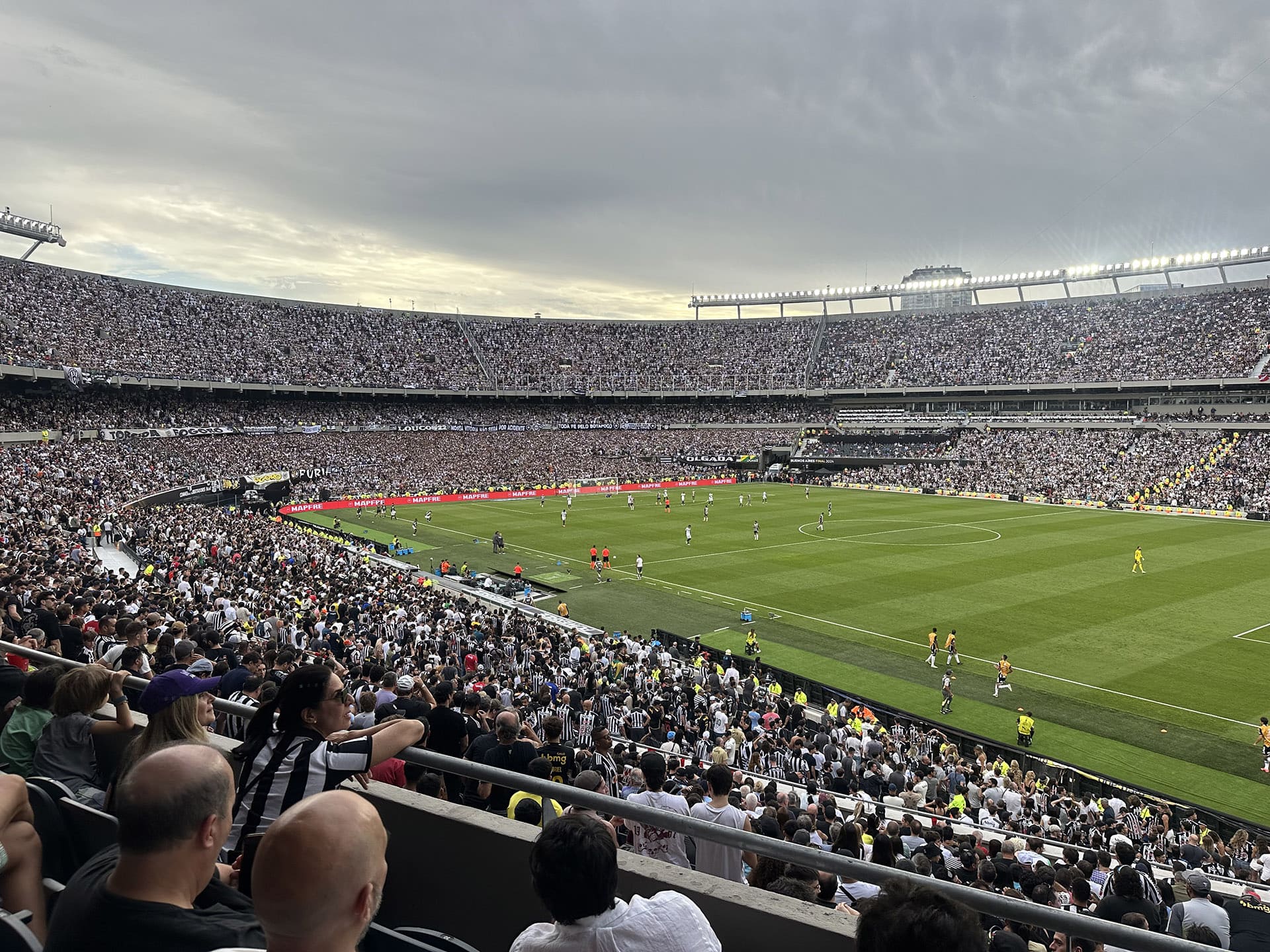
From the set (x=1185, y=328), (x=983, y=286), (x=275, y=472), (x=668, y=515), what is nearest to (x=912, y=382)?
(x=983, y=286)

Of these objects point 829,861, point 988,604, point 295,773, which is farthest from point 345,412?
point 829,861

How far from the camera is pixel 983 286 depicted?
314ft

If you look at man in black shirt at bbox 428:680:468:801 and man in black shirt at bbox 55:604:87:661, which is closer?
man in black shirt at bbox 428:680:468:801

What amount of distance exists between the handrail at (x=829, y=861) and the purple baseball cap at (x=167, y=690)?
1.25 metres

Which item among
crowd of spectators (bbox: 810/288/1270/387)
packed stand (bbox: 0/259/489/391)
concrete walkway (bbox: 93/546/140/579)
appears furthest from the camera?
crowd of spectators (bbox: 810/288/1270/387)

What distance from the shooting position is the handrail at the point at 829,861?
2625 mm

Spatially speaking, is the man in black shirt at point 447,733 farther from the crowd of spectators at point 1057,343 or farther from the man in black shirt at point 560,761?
the crowd of spectators at point 1057,343

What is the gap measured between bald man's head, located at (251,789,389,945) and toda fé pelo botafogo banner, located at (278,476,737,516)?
54.2 m

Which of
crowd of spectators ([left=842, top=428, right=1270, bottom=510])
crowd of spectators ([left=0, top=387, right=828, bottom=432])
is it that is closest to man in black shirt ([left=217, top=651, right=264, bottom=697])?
crowd of spectators ([left=0, top=387, right=828, bottom=432])

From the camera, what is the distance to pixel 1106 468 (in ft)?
218

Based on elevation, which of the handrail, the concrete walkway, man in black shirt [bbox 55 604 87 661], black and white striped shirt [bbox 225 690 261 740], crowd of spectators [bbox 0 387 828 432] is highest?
crowd of spectators [bbox 0 387 828 432]

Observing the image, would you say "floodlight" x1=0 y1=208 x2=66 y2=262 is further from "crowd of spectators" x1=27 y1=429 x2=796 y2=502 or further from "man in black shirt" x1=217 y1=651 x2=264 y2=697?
"man in black shirt" x1=217 y1=651 x2=264 y2=697

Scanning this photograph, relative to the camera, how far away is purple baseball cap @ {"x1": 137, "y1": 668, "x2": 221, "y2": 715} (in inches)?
173

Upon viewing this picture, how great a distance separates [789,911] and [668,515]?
172ft
